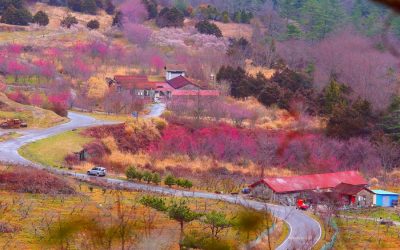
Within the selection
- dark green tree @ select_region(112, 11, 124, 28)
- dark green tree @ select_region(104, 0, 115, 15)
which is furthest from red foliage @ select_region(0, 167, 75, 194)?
dark green tree @ select_region(104, 0, 115, 15)

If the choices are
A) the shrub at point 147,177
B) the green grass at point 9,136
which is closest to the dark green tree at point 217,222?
the shrub at point 147,177

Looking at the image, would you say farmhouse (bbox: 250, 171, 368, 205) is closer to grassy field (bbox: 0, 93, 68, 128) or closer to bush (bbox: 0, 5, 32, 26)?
grassy field (bbox: 0, 93, 68, 128)

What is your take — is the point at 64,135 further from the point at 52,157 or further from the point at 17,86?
the point at 17,86

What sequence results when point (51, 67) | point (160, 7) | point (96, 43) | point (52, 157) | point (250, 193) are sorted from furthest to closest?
point (160, 7) → point (96, 43) → point (51, 67) → point (52, 157) → point (250, 193)

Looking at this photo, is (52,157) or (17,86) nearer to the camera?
(52,157)

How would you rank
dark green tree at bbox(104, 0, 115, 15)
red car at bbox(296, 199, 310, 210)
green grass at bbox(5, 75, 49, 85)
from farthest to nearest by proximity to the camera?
dark green tree at bbox(104, 0, 115, 15) < green grass at bbox(5, 75, 49, 85) < red car at bbox(296, 199, 310, 210)

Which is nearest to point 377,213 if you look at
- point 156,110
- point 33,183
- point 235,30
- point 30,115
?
point 33,183

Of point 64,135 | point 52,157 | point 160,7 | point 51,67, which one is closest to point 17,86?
point 51,67
